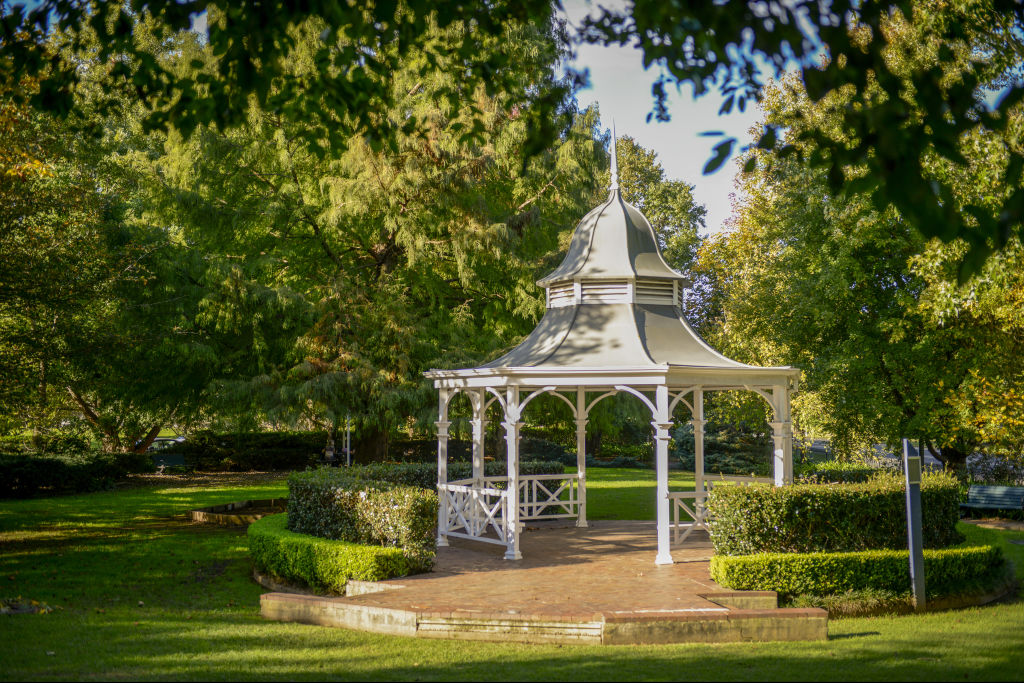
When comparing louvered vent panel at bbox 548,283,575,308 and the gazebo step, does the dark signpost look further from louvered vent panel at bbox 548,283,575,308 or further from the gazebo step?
louvered vent panel at bbox 548,283,575,308

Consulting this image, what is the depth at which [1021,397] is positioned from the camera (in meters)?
19.7

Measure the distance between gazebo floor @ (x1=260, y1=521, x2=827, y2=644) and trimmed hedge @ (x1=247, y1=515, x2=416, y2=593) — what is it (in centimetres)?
22

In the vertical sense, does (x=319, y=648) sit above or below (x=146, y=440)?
below

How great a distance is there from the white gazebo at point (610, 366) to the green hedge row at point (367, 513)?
1865mm

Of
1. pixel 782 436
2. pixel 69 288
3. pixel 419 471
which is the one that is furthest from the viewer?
pixel 419 471

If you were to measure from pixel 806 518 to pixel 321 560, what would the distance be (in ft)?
21.6

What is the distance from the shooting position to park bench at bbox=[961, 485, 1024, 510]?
20.5 meters

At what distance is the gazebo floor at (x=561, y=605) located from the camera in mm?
9141

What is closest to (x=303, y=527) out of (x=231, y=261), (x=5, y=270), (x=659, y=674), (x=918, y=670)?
(x=5, y=270)

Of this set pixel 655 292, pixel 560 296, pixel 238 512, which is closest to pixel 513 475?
pixel 560 296

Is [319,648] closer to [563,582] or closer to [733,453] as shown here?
[563,582]

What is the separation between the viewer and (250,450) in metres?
36.3

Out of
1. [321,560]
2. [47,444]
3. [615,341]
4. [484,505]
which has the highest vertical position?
[615,341]

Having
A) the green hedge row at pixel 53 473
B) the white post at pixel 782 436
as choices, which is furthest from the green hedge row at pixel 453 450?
the white post at pixel 782 436
